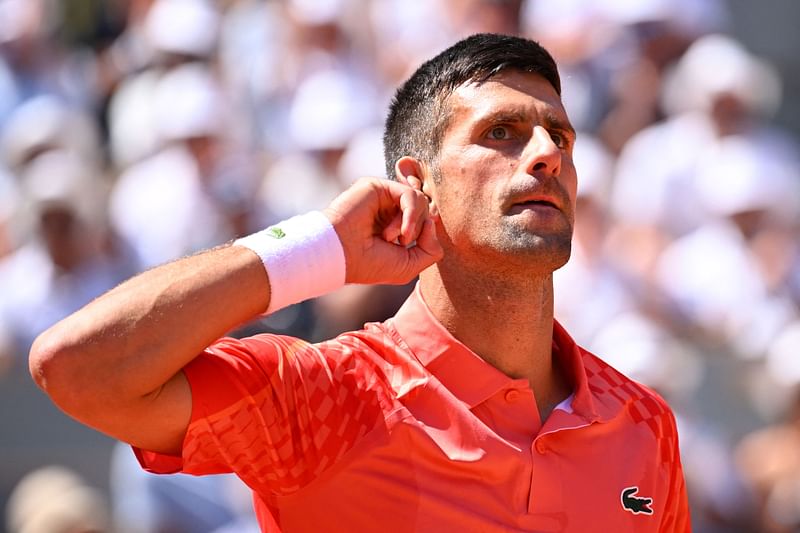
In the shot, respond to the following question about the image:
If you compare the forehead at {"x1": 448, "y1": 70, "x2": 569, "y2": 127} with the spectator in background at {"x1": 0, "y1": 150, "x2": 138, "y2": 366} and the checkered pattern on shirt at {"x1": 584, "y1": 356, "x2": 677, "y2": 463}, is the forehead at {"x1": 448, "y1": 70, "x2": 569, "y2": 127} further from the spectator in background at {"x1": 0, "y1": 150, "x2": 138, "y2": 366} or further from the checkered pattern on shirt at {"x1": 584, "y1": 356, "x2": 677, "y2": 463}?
the spectator in background at {"x1": 0, "y1": 150, "x2": 138, "y2": 366}

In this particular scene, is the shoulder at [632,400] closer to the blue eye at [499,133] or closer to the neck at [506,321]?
the neck at [506,321]

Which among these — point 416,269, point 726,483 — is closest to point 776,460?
point 726,483

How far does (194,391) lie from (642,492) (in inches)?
41.0

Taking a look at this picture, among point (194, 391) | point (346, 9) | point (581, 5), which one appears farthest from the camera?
point (346, 9)

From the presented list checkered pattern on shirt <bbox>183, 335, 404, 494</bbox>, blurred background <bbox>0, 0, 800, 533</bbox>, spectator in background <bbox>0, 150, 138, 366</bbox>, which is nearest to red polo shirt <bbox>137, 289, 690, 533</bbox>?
checkered pattern on shirt <bbox>183, 335, 404, 494</bbox>

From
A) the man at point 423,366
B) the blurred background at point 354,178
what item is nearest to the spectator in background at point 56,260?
the blurred background at point 354,178

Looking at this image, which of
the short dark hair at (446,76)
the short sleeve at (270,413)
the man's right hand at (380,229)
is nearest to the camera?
the short sleeve at (270,413)

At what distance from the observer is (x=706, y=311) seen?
609 centimetres

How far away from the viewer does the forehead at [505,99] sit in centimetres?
309

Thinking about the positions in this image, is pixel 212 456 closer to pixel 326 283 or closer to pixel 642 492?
pixel 326 283

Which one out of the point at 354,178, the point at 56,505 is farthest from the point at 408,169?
the point at 354,178

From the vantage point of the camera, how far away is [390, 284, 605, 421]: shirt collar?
2.90 meters

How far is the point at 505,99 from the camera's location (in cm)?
310

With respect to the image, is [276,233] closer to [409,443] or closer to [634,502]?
[409,443]
